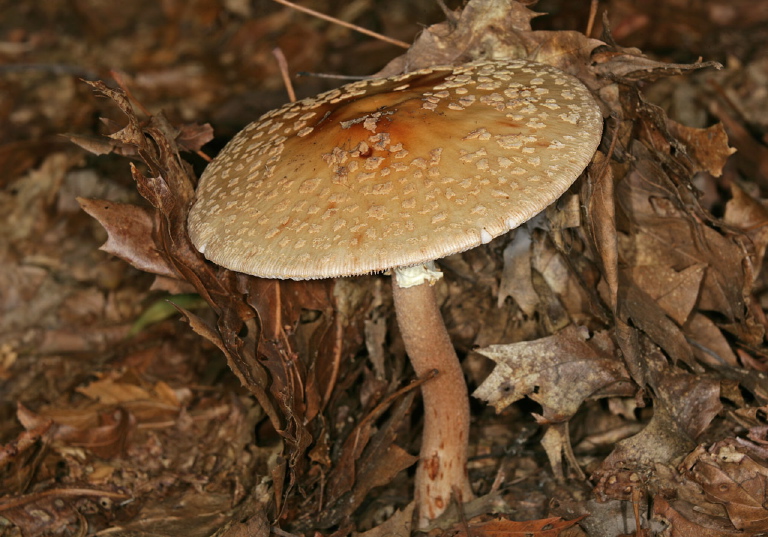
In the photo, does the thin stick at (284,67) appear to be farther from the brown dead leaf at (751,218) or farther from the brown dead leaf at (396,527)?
the brown dead leaf at (751,218)

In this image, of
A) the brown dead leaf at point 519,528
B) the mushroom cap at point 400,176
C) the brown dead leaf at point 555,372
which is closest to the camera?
the mushroom cap at point 400,176

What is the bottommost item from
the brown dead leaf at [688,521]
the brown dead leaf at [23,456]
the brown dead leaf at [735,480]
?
the brown dead leaf at [23,456]

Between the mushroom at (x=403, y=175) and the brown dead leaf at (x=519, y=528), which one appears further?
the brown dead leaf at (x=519, y=528)

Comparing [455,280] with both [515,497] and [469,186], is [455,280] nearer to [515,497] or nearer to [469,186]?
[515,497]

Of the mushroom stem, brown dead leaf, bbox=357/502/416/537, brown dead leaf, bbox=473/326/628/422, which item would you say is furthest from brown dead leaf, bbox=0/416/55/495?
brown dead leaf, bbox=473/326/628/422

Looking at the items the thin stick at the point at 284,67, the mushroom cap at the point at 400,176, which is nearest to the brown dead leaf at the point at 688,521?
the mushroom cap at the point at 400,176

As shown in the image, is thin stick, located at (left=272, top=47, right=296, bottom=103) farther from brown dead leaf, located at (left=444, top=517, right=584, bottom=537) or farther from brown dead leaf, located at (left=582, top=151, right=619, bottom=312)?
brown dead leaf, located at (left=444, top=517, right=584, bottom=537)

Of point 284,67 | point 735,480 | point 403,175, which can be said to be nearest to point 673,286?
point 735,480
